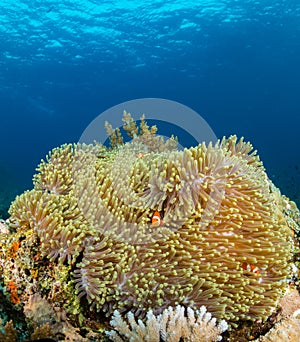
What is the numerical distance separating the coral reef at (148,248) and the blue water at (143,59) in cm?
1335

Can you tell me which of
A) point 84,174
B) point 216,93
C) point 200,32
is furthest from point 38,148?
point 84,174

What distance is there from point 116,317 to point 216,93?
52.0 m

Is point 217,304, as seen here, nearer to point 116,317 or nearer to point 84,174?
point 116,317

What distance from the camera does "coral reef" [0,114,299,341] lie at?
263cm

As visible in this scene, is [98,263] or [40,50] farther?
[40,50]

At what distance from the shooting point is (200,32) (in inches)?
1217

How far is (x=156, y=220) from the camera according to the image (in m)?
2.76

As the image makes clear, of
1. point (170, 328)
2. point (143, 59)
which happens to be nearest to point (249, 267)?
point (170, 328)

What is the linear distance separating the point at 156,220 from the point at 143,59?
34797 mm

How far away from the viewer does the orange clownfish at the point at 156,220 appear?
8.95ft

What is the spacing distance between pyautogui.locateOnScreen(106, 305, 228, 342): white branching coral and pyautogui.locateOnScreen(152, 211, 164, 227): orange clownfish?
69 centimetres

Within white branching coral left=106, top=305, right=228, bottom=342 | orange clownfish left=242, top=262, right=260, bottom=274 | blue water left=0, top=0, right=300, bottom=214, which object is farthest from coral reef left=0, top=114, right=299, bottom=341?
blue water left=0, top=0, right=300, bottom=214

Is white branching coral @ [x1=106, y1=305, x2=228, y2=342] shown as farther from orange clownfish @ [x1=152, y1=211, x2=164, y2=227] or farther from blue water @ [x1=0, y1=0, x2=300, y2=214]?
blue water @ [x1=0, y1=0, x2=300, y2=214]

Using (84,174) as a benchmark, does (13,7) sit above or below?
above
